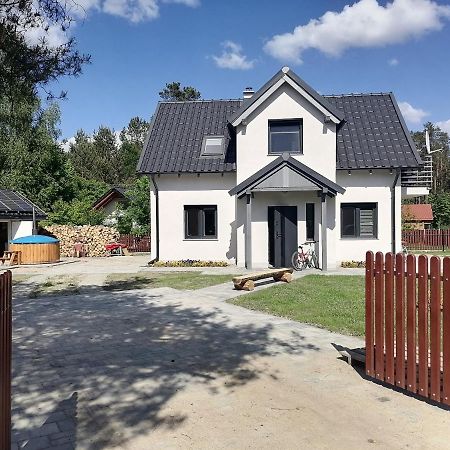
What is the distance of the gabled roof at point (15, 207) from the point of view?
24672 mm

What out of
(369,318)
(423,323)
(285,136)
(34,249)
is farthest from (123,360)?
(34,249)

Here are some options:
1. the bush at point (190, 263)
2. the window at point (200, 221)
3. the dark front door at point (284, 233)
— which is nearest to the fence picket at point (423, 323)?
the dark front door at point (284, 233)

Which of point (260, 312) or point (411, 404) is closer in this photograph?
point (411, 404)

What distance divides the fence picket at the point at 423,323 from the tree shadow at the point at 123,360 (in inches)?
69.2

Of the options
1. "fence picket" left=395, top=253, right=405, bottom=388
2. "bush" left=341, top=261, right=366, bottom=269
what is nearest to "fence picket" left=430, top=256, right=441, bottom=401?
"fence picket" left=395, top=253, right=405, bottom=388

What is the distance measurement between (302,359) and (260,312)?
3278mm

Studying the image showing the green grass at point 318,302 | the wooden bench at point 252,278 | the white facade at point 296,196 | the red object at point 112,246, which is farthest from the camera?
the red object at point 112,246

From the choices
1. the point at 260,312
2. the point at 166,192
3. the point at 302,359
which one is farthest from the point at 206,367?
the point at 166,192

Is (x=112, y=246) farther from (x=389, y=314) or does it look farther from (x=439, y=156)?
(x=439, y=156)

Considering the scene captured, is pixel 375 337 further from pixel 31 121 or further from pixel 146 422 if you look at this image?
pixel 31 121

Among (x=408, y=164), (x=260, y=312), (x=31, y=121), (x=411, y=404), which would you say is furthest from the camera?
(x=408, y=164)

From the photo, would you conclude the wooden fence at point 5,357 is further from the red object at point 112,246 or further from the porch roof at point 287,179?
the red object at point 112,246

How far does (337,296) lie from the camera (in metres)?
11.1

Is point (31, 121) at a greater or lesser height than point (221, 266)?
greater
